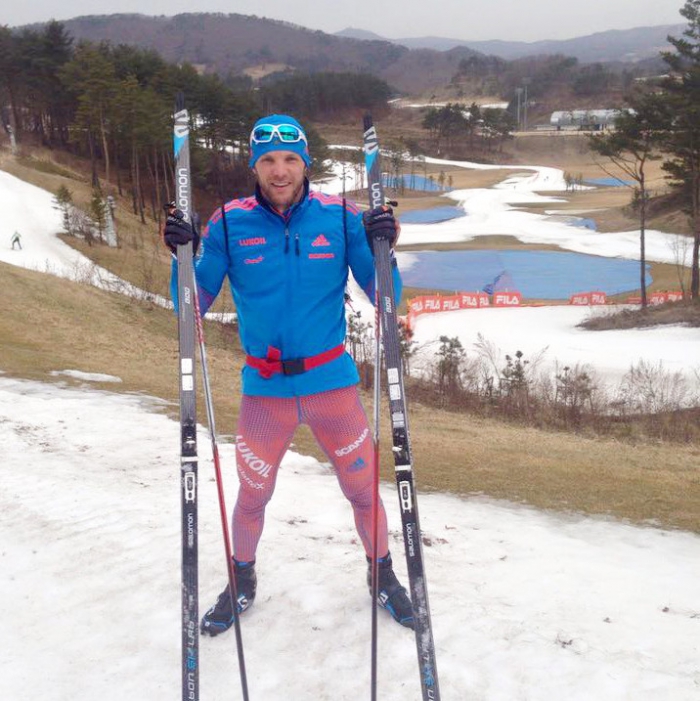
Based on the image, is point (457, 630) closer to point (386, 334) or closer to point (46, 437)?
point (386, 334)

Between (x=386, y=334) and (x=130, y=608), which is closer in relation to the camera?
(x=386, y=334)

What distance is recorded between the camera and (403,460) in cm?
306

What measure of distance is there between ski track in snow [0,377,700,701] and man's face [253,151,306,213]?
2253 mm

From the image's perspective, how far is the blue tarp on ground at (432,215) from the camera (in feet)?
225

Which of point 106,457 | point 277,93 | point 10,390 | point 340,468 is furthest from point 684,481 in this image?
point 277,93

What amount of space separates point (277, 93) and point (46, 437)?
4043 inches

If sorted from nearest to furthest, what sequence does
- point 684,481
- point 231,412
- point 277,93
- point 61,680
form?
point 61,680, point 684,481, point 231,412, point 277,93

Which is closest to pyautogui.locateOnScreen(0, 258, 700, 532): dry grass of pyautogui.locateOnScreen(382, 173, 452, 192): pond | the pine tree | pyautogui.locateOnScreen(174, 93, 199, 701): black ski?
pyautogui.locateOnScreen(174, 93, 199, 701): black ski

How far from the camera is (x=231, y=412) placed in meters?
10.4

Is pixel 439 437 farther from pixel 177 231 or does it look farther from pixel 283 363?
pixel 177 231

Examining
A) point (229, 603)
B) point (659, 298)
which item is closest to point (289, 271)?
point (229, 603)

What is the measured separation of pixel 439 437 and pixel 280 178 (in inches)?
281

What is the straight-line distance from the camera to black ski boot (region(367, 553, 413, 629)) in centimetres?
362

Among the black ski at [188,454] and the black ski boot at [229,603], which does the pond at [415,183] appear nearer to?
the black ski boot at [229,603]
